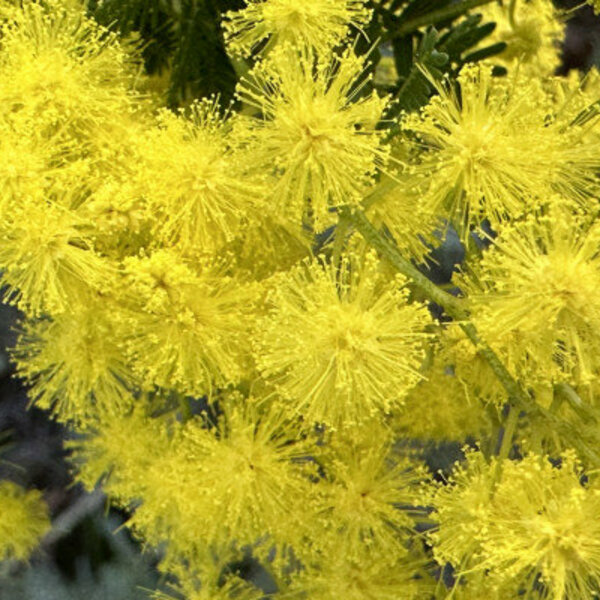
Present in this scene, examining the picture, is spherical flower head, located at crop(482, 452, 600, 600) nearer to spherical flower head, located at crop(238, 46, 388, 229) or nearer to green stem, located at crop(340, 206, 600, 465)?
green stem, located at crop(340, 206, 600, 465)

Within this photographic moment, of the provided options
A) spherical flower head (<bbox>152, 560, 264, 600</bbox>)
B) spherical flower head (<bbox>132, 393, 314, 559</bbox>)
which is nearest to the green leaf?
spherical flower head (<bbox>132, 393, 314, 559</bbox>)

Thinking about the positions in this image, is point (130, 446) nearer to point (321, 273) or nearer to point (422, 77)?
point (321, 273)

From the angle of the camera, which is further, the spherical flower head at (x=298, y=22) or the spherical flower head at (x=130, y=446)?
the spherical flower head at (x=130, y=446)

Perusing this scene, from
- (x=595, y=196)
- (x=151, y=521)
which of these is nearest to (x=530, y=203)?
(x=595, y=196)

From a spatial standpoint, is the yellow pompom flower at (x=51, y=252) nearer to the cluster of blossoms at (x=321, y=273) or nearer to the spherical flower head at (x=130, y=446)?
the cluster of blossoms at (x=321, y=273)

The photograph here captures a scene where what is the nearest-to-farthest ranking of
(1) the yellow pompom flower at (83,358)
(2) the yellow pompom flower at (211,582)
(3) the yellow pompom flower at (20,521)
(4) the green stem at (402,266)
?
1. (4) the green stem at (402,266)
2. (1) the yellow pompom flower at (83,358)
3. (2) the yellow pompom flower at (211,582)
4. (3) the yellow pompom flower at (20,521)

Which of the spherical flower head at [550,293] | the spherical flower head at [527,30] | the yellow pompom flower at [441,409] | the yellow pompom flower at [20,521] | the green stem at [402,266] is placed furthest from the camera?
the yellow pompom flower at [20,521]

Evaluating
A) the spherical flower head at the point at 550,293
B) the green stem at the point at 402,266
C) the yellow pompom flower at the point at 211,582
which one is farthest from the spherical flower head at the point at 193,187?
the yellow pompom flower at the point at 211,582
